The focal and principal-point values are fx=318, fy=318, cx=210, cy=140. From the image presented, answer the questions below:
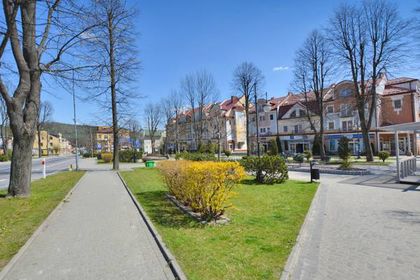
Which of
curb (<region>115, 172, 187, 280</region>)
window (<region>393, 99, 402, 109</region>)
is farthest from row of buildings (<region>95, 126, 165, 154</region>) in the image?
curb (<region>115, 172, 187, 280</region>)

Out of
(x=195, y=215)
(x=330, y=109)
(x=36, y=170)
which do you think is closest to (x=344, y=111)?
(x=330, y=109)

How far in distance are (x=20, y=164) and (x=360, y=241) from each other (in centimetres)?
1193

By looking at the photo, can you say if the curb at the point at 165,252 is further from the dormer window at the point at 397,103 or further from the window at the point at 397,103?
the window at the point at 397,103

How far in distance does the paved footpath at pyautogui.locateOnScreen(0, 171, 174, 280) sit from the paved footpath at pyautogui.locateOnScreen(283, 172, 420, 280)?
2454 mm

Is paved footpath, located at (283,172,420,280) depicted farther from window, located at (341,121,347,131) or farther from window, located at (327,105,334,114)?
window, located at (327,105,334,114)

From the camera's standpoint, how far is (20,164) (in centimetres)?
1226

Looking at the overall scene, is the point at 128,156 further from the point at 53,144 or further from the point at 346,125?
the point at 53,144

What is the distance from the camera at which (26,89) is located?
40.2ft

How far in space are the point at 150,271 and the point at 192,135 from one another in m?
75.6

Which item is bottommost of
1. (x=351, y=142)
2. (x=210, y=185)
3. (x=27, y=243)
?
(x=27, y=243)

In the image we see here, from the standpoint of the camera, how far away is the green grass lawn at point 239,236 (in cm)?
479

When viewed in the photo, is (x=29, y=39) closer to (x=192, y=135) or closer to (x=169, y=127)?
(x=169, y=127)

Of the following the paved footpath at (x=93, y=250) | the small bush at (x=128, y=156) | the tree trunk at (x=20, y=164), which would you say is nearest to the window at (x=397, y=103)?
the small bush at (x=128, y=156)

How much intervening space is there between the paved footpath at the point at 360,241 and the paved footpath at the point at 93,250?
2.45 meters
